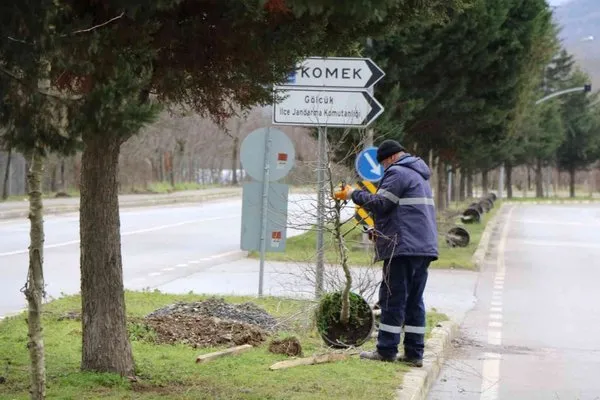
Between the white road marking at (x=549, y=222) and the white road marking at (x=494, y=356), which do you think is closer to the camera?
the white road marking at (x=494, y=356)

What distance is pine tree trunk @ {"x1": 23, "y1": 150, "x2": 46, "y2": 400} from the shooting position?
5.01 meters

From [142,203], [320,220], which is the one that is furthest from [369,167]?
[142,203]

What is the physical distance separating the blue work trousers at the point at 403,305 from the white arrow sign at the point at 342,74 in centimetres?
356

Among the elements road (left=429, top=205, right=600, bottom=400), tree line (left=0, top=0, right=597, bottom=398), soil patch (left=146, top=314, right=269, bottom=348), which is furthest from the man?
tree line (left=0, top=0, right=597, bottom=398)

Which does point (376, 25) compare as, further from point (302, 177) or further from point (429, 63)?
point (429, 63)

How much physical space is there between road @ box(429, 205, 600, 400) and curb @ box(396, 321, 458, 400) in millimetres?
102

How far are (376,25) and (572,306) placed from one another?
9.15 metres

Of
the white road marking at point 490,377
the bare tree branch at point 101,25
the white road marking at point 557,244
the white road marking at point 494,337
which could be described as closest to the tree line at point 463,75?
the white road marking at point 557,244

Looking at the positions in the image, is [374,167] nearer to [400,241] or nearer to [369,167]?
[369,167]

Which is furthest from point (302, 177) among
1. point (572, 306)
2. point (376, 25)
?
point (572, 306)

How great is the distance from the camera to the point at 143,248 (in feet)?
75.9

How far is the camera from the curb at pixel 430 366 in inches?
297

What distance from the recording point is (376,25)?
22.5 ft

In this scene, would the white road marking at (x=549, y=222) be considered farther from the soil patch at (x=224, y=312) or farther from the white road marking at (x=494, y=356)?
the soil patch at (x=224, y=312)
